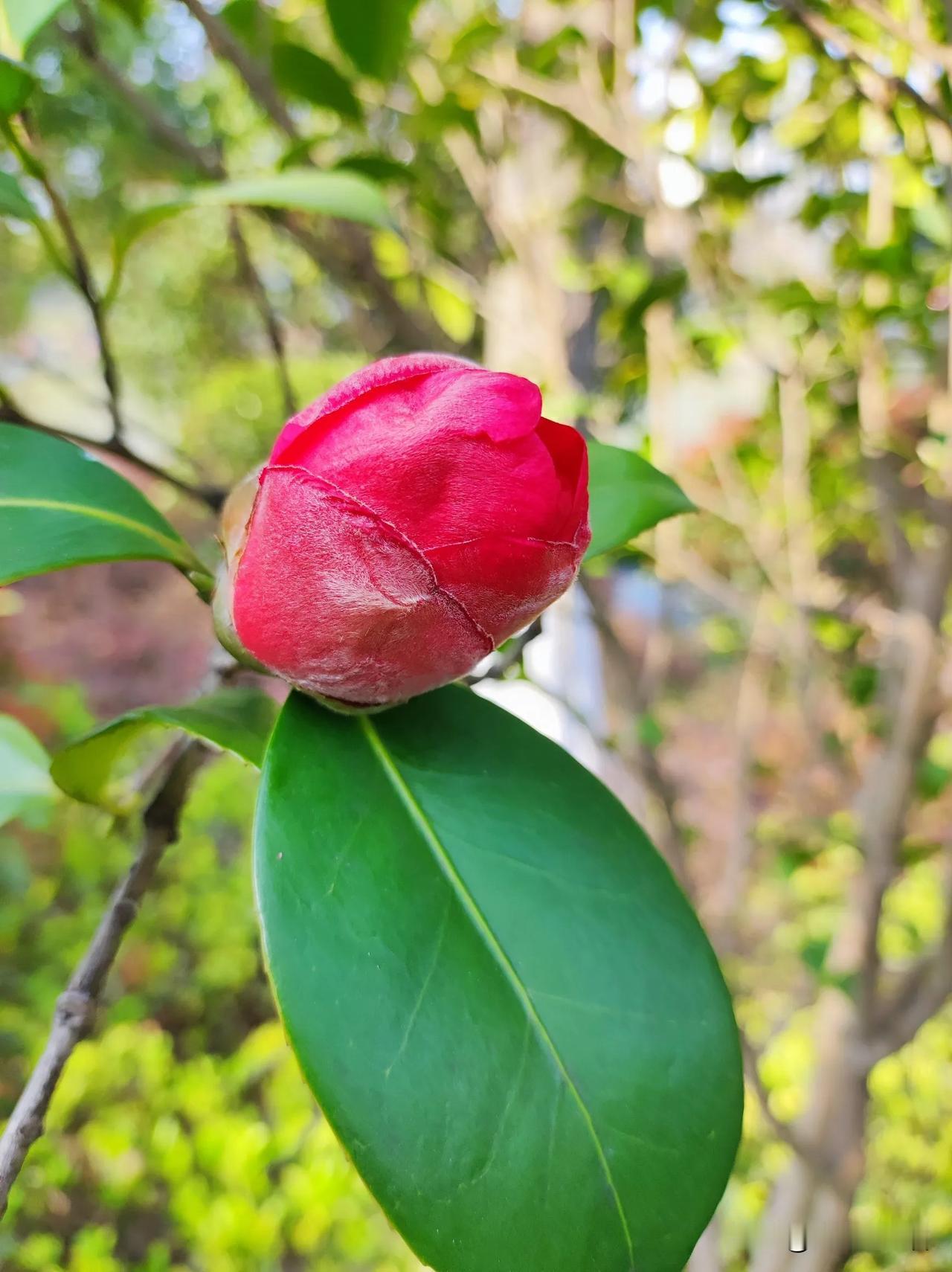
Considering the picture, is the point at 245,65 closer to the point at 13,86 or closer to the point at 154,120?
the point at 154,120

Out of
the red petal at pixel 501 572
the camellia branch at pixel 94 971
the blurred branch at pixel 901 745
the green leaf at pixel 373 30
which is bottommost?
the blurred branch at pixel 901 745

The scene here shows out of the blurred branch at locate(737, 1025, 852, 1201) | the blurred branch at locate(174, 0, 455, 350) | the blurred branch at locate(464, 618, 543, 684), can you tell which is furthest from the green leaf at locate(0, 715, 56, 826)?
the blurred branch at locate(737, 1025, 852, 1201)

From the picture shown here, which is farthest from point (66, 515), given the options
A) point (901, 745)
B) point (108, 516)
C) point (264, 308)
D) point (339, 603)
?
point (901, 745)

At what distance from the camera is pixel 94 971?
1.32ft

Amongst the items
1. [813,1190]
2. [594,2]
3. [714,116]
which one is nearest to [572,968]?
→ [813,1190]

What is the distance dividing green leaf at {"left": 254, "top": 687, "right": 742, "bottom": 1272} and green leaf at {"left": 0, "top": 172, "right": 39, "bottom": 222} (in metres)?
0.30

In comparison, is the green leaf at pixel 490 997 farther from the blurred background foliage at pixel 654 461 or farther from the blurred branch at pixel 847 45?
the blurred branch at pixel 847 45

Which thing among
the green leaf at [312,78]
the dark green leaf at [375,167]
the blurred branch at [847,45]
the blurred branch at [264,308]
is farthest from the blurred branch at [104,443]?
the blurred branch at [847,45]

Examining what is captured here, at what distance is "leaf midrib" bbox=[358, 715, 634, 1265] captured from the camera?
35 cm

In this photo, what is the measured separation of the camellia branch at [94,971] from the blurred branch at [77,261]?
23 centimetres

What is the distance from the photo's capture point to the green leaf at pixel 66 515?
1.22ft

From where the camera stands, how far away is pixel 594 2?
4.17ft

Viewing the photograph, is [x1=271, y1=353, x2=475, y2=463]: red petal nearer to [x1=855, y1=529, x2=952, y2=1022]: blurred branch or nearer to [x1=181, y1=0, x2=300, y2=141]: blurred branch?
[x1=181, y1=0, x2=300, y2=141]: blurred branch

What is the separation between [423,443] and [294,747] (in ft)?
0.47
